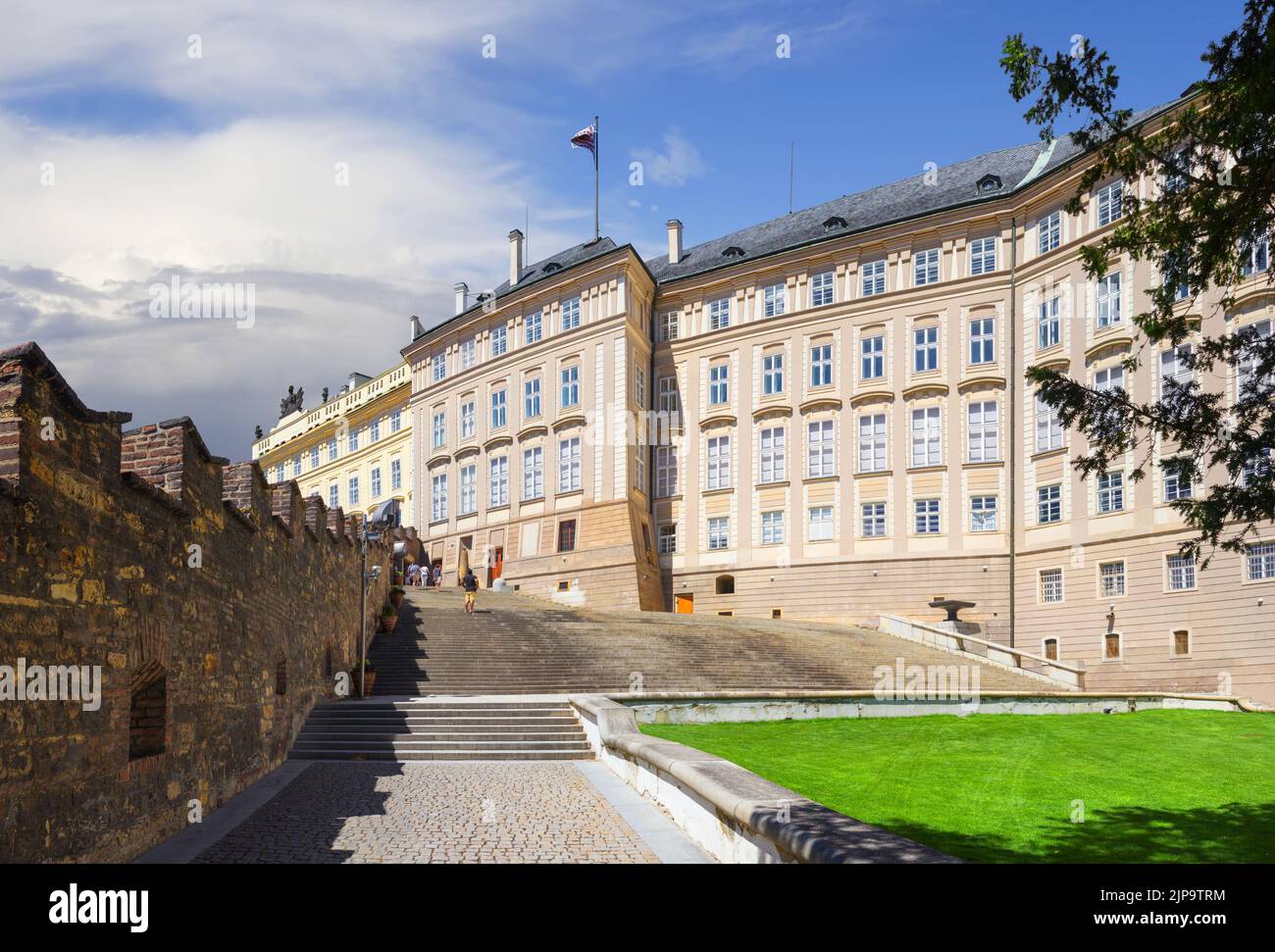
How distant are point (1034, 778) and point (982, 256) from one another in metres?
37.2

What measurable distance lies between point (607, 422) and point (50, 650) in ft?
147

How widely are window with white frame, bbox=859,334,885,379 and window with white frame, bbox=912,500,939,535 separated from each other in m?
5.98

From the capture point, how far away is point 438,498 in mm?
60844

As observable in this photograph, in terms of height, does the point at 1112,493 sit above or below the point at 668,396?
below

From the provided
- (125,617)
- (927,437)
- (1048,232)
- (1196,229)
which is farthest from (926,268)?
(125,617)

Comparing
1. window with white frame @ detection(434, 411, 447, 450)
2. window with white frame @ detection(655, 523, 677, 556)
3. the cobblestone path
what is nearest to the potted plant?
the cobblestone path

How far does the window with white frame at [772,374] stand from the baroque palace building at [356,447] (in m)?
23.0

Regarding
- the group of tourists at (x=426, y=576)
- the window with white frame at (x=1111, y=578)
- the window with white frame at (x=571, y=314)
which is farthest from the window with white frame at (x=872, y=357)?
the group of tourists at (x=426, y=576)

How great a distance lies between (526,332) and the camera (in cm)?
5697

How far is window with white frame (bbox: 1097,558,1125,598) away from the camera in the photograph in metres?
39.3

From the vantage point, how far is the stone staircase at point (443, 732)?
18.4 meters

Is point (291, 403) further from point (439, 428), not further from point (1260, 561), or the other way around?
point (1260, 561)

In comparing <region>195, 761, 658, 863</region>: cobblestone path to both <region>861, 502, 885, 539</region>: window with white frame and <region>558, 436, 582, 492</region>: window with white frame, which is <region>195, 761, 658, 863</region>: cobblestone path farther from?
<region>558, 436, 582, 492</region>: window with white frame

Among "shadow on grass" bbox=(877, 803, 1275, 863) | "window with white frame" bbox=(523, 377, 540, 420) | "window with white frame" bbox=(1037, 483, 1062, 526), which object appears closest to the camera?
"shadow on grass" bbox=(877, 803, 1275, 863)
